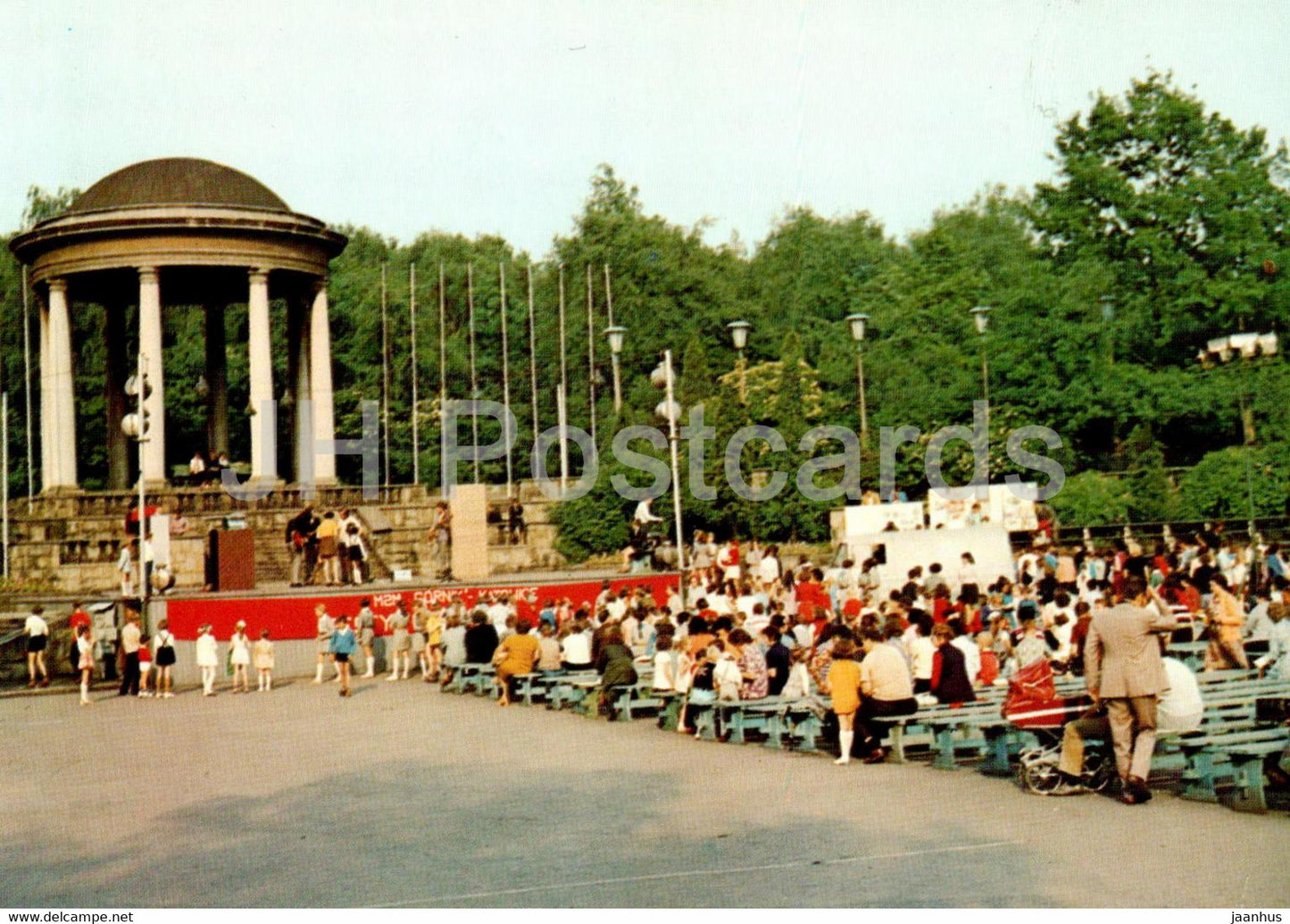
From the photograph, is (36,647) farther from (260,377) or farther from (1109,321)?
(1109,321)

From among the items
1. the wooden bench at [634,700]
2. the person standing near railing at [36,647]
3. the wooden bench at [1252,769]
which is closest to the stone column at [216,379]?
the person standing near railing at [36,647]

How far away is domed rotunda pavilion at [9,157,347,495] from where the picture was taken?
165 feet

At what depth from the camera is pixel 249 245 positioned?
5091 centimetres

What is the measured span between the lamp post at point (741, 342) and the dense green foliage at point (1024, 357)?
348mm

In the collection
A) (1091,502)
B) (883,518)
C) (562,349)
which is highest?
(562,349)

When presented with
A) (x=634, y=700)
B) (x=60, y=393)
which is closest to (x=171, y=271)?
(x=60, y=393)

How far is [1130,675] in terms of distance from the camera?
1402 centimetres

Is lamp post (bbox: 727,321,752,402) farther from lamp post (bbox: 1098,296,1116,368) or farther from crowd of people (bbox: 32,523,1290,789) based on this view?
lamp post (bbox: 1098,296,1116,368)

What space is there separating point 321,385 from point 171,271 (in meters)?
5.33

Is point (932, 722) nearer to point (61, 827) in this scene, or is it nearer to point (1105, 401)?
point (61, 827)

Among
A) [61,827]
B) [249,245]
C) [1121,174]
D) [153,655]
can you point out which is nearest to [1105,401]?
[1121,174]

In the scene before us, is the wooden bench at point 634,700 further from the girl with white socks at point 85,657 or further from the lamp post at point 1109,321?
the lamp post at point 1109,321

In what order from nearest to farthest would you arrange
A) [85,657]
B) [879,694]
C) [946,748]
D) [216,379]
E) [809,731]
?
[946,748] < [879,694] < [809,731] < [85,657] < [216,379]

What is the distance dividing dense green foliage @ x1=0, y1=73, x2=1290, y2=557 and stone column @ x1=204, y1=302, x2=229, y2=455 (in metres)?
11.8
